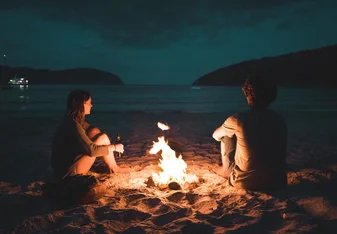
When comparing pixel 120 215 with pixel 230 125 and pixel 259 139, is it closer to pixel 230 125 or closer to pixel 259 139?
pixel 230 125

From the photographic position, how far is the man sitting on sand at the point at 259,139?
4379mm

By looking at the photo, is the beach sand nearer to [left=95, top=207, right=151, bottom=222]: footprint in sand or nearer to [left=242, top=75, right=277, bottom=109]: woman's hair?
[left=95, top=207, right=151, bottom=222]: footprint in sand

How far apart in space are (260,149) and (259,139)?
166 millimetres

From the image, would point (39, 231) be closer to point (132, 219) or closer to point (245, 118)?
point (132, 219)

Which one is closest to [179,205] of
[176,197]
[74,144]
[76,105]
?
[176,197]

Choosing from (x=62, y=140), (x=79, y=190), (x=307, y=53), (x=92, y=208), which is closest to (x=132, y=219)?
(x=92, y=208)

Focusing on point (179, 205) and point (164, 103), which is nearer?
point (179, 205)

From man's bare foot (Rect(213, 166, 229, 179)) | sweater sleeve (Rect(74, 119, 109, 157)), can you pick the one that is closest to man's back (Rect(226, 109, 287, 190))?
man's bare foot (Rect(213, 166, 229, 179))

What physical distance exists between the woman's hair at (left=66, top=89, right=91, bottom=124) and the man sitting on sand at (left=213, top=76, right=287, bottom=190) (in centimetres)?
239

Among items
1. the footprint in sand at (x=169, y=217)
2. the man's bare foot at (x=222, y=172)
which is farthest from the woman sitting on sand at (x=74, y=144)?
the man's bare foot at (x=222, y=172)

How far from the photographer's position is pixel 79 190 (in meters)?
4.50

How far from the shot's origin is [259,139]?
4426mm

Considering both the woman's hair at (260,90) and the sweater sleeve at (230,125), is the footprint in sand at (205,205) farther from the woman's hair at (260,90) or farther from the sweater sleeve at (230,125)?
the woman's hair at (260,90)

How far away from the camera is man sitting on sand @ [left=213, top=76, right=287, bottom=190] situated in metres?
4.38
